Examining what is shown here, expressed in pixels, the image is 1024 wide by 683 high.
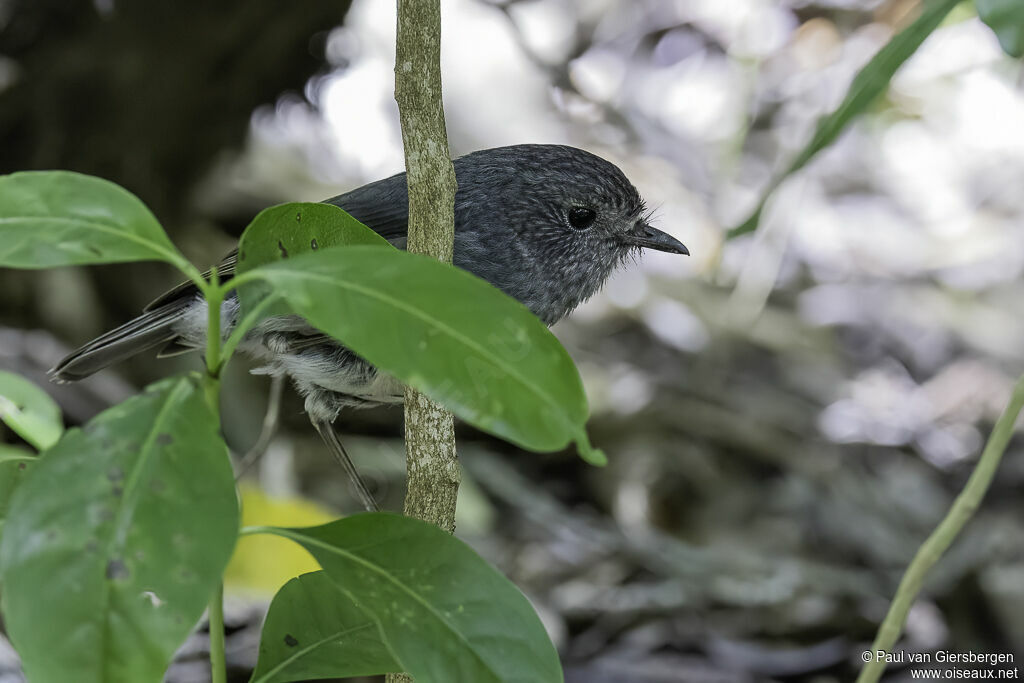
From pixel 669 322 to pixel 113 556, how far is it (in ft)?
11.7

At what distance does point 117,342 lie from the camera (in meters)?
2.54

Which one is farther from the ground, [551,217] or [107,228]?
[551,217]

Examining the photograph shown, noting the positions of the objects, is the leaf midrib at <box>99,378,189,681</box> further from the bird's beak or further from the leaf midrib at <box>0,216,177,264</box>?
the bird's beak

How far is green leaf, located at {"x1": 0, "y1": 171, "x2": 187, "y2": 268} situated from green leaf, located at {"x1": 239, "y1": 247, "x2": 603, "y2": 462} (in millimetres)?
170

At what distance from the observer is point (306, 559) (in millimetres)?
2992

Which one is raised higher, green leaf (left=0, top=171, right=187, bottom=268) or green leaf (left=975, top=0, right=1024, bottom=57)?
green leaf (left=975, top=0, right=1024, bottom=57)

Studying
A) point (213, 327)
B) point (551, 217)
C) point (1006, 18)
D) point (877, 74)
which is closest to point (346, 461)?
point (551, 217)

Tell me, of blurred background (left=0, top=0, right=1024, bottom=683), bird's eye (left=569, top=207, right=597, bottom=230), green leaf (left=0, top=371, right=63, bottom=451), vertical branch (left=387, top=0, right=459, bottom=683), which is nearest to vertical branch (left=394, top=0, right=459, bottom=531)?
vertical branch (left=387, top=0, right=459, bottom=683)

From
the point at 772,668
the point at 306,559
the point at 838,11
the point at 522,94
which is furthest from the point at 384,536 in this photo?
the point at 838,11

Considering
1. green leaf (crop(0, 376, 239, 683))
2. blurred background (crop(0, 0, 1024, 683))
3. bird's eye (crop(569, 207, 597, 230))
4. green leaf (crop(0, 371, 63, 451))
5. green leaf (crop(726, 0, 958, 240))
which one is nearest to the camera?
green leaf (crop(0, 376, 239, 683))

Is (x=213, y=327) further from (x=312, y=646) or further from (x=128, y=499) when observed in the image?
(x=312, y=646)

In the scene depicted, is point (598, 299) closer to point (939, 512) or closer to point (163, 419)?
point (939, 512)

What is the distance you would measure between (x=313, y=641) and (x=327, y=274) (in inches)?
23.6

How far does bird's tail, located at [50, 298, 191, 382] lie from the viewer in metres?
2.51
